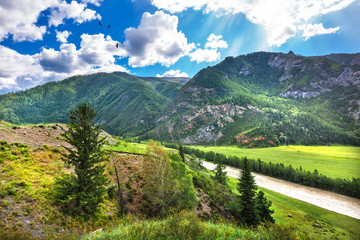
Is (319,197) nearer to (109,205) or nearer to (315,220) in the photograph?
(315,220)

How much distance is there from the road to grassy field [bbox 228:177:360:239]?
6743mm

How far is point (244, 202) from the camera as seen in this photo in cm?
3419

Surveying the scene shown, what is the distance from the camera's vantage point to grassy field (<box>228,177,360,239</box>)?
36.6m

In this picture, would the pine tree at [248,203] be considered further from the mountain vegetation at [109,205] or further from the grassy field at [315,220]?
the grassy field at [315,220]

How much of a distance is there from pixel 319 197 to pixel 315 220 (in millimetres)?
26977

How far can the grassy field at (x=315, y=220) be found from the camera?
3659cm

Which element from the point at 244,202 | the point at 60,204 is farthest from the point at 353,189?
the point at 60,204

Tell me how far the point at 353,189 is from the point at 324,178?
363 inches

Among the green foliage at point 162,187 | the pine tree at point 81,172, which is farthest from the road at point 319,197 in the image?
the pine tree at point 81,172

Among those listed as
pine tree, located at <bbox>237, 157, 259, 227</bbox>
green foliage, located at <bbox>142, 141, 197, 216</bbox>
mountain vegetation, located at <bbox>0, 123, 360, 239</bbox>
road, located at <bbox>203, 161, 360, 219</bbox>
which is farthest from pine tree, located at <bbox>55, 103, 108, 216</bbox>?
road, located at <bbox>203, 161, 360, 219</bbox>

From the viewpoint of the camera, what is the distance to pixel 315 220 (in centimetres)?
4303

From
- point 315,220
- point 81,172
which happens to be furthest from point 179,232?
point 315,220

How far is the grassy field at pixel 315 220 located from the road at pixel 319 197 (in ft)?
22.1

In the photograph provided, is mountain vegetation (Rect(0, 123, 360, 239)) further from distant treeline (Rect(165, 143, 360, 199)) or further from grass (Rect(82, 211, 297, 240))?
distant treeline (Rect(165, 143, 360, 199))
